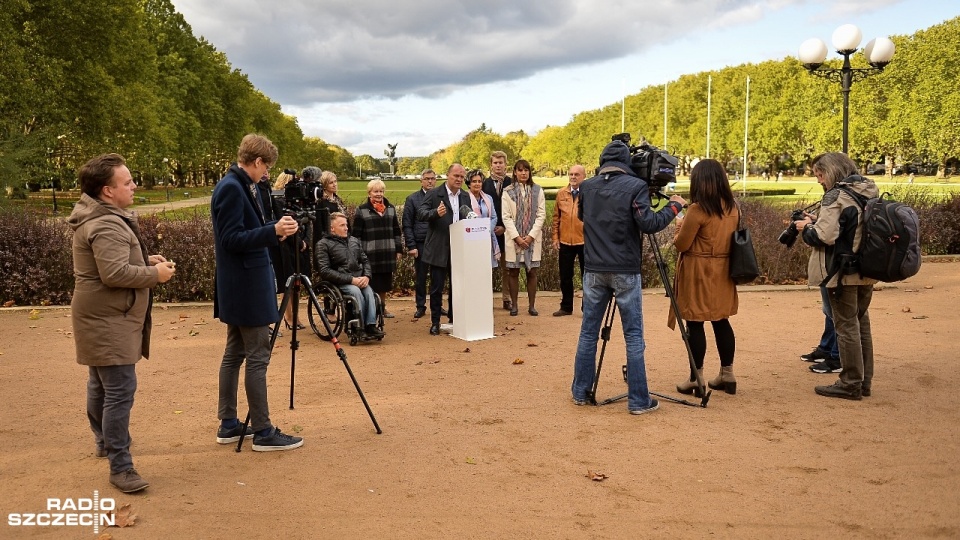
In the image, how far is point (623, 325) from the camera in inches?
232

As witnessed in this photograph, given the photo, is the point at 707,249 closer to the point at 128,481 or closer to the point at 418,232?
the point at 128,481

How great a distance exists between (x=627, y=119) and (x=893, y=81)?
124 ft

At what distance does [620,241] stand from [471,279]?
342 cm

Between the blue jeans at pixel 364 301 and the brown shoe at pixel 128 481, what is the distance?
412 centimetres

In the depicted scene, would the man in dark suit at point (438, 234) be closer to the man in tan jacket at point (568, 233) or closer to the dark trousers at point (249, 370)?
the man in tan jacket at point (568, 233)

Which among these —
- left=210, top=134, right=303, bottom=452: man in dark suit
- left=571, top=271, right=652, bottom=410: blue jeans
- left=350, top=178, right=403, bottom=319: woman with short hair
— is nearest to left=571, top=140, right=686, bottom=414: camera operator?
left=571, top=271, right=652, bottom=410: blue jeans

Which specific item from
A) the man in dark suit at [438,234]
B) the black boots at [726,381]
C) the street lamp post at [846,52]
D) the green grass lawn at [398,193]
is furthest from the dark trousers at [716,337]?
the green grass lawn at [398,193]

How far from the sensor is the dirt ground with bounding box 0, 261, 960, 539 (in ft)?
13.6

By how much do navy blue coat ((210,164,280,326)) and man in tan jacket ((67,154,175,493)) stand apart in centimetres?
36

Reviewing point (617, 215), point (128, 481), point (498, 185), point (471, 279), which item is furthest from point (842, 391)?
point (498, 185)

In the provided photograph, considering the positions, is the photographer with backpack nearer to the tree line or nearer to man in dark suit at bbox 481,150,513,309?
man in dark suit at bbox 481,150,513,309

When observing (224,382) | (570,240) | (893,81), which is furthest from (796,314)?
(893,81)

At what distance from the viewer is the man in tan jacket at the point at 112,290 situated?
4.33m

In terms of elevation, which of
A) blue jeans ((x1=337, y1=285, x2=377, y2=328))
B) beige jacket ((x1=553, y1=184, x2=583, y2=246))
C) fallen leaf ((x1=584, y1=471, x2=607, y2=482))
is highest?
beige jacket ((x1=553, y1=184, x2=583, y2=246))
